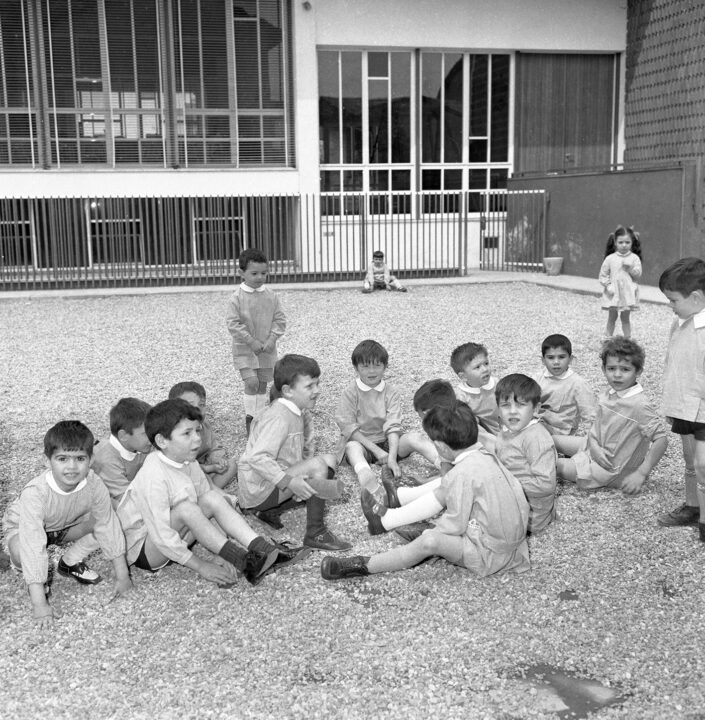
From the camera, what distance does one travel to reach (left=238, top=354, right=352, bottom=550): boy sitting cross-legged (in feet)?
14.2

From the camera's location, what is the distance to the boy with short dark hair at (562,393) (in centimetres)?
528

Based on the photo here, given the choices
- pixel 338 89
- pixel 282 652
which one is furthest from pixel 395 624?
pixel 338 89

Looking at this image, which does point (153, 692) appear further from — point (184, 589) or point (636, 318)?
point (636, 318)

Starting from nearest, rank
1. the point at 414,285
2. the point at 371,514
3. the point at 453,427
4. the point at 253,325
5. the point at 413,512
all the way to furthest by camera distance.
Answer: the point at 453,427 → the point at 413,512 → the point at 371,514 → the point at 253,325 → the point at 414,285

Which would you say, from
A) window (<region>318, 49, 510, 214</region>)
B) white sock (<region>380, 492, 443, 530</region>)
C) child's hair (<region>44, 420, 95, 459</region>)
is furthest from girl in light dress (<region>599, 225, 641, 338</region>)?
window (<region>318, 49, 510, 214</region>)

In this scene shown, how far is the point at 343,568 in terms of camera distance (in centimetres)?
383

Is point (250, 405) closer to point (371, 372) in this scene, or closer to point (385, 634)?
point (371, 372)

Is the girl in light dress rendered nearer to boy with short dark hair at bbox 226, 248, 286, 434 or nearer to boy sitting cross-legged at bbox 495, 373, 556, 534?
boy with short dark hair at bbox 226, 248, 286, 434

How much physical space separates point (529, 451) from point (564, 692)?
5.30ft

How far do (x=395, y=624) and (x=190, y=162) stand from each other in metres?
15.9

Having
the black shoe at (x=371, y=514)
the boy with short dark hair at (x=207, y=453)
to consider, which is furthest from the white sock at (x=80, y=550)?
the black shoe at (x=371, y=514)

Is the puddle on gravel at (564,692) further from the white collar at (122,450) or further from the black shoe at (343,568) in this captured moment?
the white collar at (122,450)

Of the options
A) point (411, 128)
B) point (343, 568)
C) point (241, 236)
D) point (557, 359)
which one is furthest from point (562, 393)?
point (411, 128)

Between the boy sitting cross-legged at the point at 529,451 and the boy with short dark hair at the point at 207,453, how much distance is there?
1.57 meters
